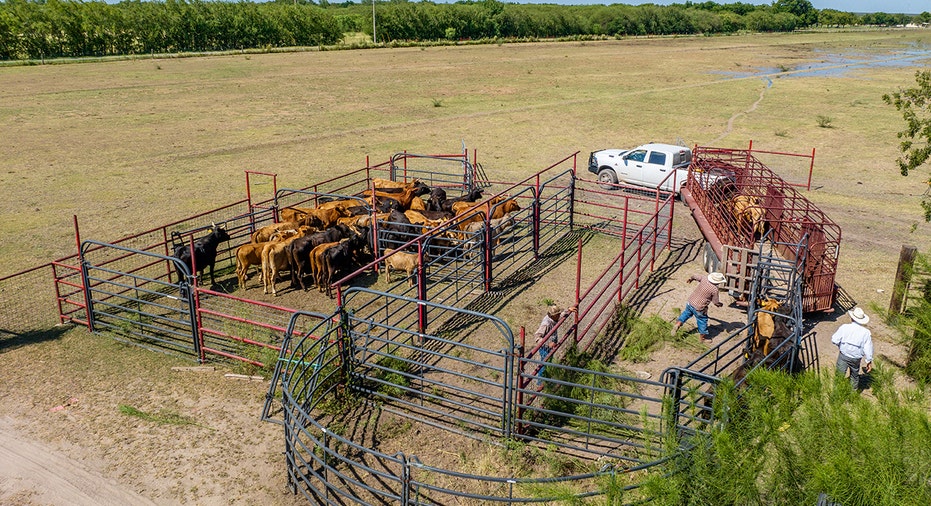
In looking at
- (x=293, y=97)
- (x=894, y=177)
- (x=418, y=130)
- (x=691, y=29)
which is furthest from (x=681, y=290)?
(x=691, y=29)

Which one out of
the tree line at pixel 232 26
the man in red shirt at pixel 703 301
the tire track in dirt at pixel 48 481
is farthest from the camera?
the tree line at pixel 232 26

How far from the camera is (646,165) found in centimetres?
2011

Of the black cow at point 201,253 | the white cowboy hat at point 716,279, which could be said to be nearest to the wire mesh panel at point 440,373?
the white cowboy hat at point 716,279

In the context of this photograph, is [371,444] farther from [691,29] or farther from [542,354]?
[691,29]

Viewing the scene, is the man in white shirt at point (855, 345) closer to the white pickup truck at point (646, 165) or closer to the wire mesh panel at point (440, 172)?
the white pickup truck at point (646, 165)

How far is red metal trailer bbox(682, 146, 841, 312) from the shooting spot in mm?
11516

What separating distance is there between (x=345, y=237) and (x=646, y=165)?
1015cm

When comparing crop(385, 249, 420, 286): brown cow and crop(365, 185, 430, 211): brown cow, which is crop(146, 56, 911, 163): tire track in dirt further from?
crop(385, 249, 420, 286): brown cow

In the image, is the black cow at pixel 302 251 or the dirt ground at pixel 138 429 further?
the black cow at pixel 302 251

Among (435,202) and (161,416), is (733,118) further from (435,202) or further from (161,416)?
(161,416)

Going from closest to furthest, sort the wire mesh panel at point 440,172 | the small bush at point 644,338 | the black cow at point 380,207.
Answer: the small bush at point 644,338 → the black cow at point 380,207 → the wire mesh panel at point 440,172

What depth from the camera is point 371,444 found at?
8188mm

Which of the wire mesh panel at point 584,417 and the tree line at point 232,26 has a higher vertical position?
the tree line at point 232,26

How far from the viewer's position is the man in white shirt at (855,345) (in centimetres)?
898
